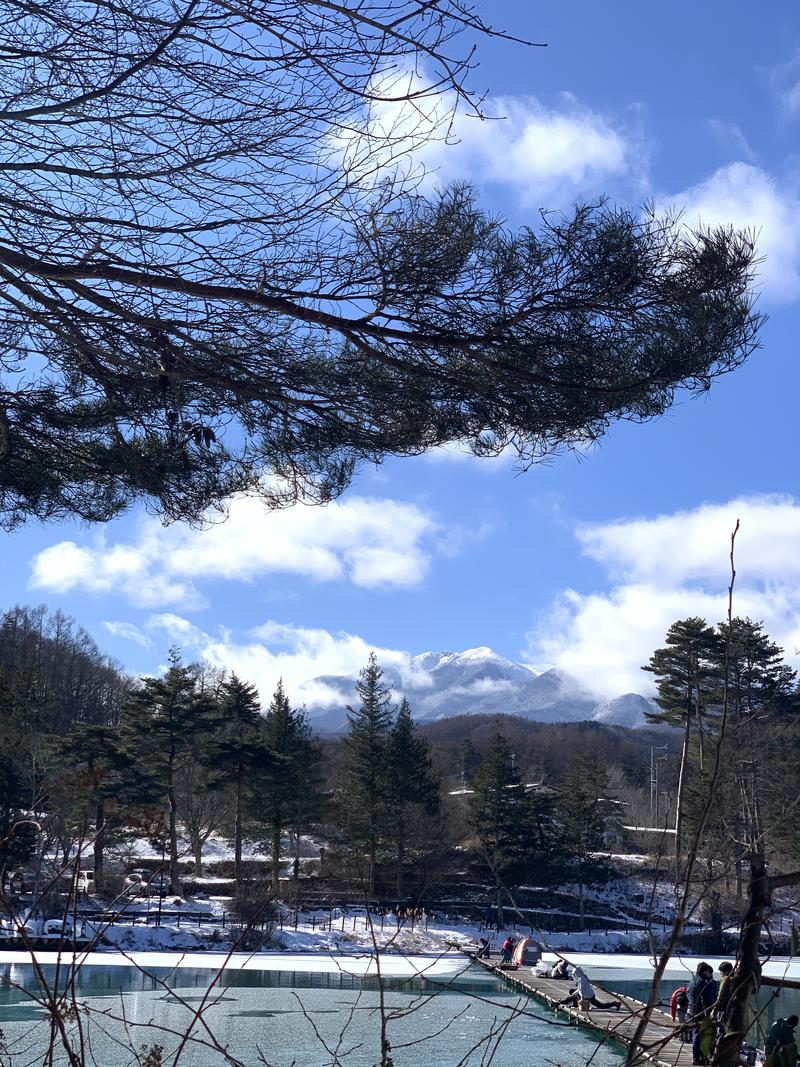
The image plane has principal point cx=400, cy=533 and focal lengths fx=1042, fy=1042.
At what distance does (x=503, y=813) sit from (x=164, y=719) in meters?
10.0

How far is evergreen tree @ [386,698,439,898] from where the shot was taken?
97.8ft

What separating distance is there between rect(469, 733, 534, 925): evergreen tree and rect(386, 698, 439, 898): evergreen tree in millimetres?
1502

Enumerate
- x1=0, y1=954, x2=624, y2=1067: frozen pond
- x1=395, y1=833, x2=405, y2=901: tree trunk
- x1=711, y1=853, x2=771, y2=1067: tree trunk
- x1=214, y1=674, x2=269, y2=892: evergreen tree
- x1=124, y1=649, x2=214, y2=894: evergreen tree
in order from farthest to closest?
1. x1=395, y1=833, x2=405, y2=901: tree trunk
2. x1=214, y1=674, x2=269, y2=892: evergreen tree
3. x1=124, y1=649, x2=214, y2=894: evergreen tree
4. x1=0, y1=954, x2=624, y2=1067: frozen pond
5. x1=711, y1=853, x2=771, y2=1067: tree trunk

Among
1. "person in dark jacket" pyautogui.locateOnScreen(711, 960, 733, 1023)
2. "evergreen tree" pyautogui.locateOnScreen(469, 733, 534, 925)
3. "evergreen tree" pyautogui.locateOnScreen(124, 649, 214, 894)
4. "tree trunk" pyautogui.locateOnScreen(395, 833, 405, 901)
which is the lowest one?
"tree trunk" pyautogui.locateOnScreen(395, 833, 405, 901)

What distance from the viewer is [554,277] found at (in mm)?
3965

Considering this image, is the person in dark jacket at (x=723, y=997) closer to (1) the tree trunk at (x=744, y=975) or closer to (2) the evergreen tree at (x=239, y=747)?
(1) the tree trunk at (x=744, y=975)

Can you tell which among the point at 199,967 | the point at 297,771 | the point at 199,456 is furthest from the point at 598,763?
the point at 199,456

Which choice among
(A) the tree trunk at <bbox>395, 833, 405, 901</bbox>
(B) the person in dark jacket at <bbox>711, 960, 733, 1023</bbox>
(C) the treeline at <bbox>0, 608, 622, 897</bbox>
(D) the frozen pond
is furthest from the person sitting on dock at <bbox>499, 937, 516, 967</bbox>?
(A) the tree trunk at <bbox>395, 833, 405, 901</bbox>

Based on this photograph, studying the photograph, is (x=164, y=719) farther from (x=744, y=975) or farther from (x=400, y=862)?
(x=744, y=975)

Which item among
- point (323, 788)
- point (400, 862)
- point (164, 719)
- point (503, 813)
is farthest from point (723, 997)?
point (323, 788)

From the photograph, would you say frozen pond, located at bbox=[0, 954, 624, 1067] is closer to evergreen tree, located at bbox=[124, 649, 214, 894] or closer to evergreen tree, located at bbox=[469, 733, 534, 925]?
evergreen tree, located at bbox=[124, 649, 214, 894]

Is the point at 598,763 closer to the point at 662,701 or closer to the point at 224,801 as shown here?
the point at 662,701

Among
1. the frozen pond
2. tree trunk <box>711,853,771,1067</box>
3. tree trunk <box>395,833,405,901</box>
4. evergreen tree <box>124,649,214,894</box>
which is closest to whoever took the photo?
tree trunk <box>711,853,771,1067</box>

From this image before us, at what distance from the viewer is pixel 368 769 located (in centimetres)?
3055
